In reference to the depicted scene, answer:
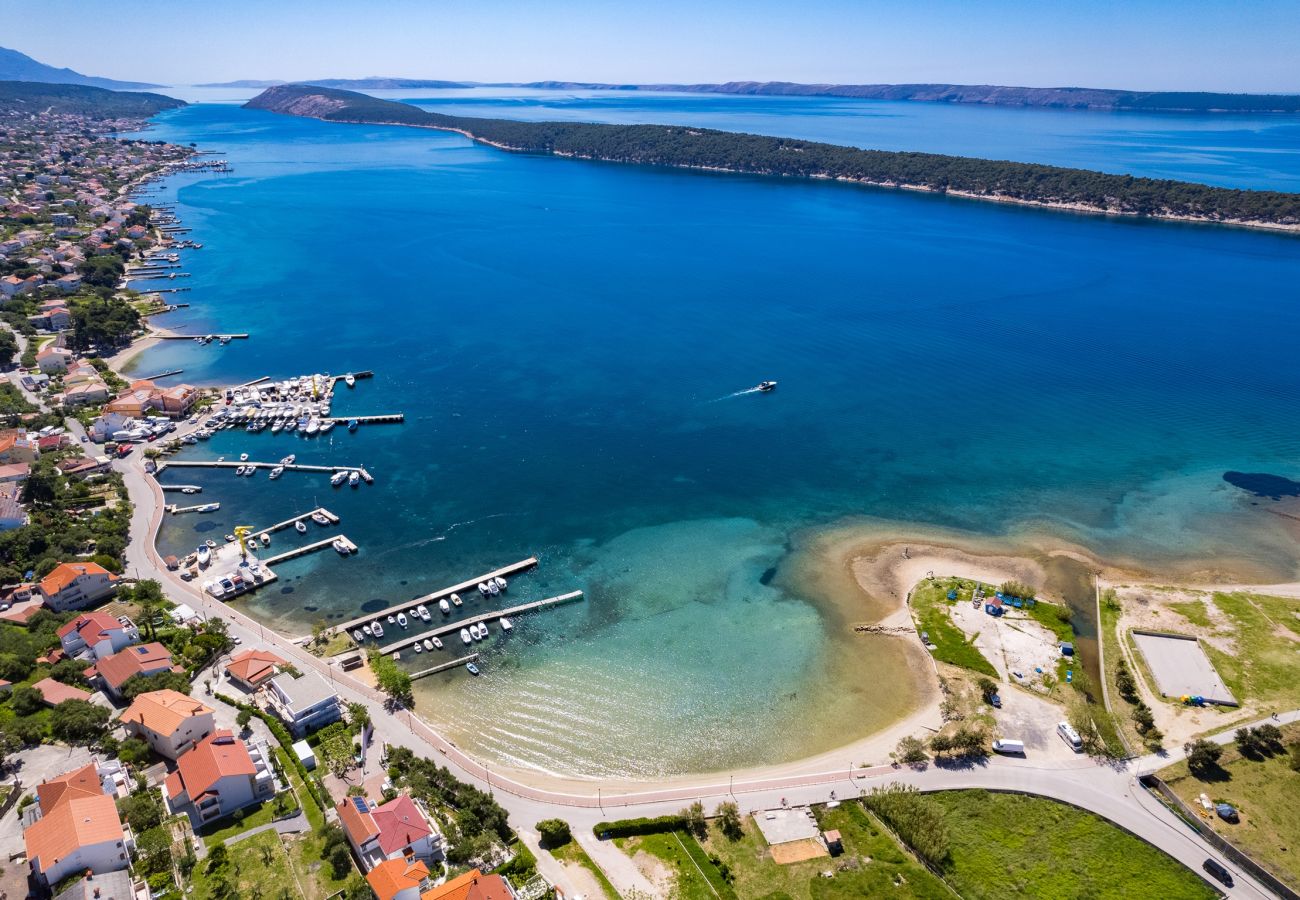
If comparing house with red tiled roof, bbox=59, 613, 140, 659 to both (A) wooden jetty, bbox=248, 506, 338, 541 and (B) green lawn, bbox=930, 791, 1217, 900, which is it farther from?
(B) green lawn, bbox=930, 791, 1217, 900

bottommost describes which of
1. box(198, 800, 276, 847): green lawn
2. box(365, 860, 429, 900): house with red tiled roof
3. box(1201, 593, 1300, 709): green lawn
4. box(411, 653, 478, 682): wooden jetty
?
box(198, 800, 276, 847): green lawn

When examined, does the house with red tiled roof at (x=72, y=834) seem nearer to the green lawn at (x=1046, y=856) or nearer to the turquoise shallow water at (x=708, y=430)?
the turquoise shallow water at (x=708, y=430)

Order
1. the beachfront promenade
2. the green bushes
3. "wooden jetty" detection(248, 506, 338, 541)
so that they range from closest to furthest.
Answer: the green bushes
the beachfront promenade
"wooden jetty" detection(248, 506, 338, 541)

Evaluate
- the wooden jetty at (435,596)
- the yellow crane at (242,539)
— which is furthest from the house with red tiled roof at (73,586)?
the wooden jetty at (435,596)

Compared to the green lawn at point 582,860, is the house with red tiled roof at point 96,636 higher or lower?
higher

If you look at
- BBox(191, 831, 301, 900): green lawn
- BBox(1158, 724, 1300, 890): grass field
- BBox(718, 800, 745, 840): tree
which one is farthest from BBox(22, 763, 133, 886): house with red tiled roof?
BBox(1158, 724, 1300, 890): grass field

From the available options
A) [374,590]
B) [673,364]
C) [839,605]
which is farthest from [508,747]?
[673,364]

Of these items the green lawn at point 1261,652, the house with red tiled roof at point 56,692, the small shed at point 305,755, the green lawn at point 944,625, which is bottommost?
the small shed at point 305,755
